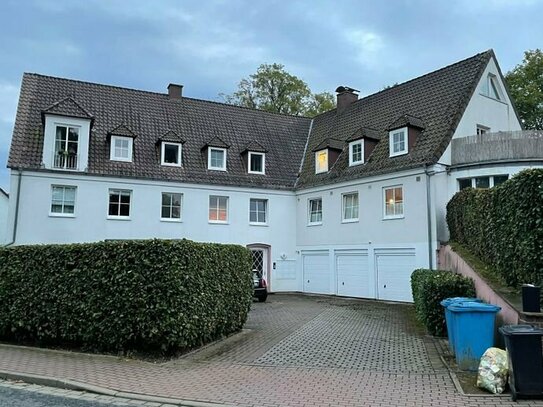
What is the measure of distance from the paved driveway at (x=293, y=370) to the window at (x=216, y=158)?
1392cm

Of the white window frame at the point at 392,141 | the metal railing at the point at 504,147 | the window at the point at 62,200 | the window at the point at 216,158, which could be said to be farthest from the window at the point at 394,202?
the window at the point at 62,200

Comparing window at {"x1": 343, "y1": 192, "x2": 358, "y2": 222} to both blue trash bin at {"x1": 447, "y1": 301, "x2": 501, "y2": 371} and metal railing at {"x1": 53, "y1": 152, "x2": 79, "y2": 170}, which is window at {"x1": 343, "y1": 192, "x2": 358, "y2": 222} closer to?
metal railing at {"x1": 53, "y1": 152, "x2": 79, "y2": 170}

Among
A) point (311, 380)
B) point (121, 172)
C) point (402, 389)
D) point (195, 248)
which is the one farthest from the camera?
point (121, 172)

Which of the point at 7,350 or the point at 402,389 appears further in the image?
the point at 7,350

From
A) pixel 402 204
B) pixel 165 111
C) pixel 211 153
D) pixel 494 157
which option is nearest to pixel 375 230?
pixel 402 204

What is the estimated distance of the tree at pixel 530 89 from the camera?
30.6 metres

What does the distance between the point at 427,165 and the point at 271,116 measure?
14237mm

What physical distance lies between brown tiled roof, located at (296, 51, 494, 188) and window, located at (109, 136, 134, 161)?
9141 mm

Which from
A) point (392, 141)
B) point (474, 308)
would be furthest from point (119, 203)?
point (474, 308)

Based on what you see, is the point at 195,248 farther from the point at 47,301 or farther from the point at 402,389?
the point at 402,389

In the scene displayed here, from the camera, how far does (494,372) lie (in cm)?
691

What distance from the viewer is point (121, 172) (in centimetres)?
2305

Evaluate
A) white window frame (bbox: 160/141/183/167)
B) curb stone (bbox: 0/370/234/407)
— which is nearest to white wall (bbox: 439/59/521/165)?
white window frame (bbox: 160/141/183/167)

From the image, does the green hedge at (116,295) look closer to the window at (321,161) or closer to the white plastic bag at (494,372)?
the white plastic bag at (494,372)
